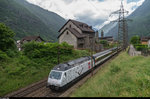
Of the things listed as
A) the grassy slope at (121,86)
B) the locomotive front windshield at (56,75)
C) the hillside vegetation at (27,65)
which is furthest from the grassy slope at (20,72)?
the grassy slope at (121,86)

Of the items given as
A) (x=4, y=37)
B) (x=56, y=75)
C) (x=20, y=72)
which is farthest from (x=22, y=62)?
(x=56, y=75)

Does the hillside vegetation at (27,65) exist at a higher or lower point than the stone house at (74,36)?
lower

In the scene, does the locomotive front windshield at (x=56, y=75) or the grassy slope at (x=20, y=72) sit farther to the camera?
the grassy slope at (x=20, y=72)

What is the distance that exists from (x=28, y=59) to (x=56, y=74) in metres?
10.5

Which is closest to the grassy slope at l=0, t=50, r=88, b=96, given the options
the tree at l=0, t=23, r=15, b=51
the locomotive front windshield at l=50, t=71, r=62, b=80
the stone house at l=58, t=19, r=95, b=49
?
the tree at l=0, t=23, r=15, b=51

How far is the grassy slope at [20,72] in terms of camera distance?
43.7ft

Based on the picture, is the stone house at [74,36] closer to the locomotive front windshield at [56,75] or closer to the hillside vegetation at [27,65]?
the hillside vegetation at [27,65]

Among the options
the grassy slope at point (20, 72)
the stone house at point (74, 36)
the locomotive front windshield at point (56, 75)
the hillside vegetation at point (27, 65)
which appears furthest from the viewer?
the stone house at point (74, 36)

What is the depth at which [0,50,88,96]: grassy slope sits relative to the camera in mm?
13305

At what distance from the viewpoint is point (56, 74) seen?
12.3m

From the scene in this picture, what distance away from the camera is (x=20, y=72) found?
16.1 meters

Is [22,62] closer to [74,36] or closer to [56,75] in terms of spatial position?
[56,75]

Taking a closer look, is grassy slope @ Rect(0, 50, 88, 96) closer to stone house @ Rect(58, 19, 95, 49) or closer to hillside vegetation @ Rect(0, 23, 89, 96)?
hillside vegetation @ Rect(0, 23, 89, 96)

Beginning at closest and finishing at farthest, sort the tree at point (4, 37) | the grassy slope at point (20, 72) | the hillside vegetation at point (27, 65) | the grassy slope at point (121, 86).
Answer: the grassy slope at point (121, 86) < the grassy slope at point (20, 72) < the hillside vegetation at point (27, 65) < the tree at point (4, 37)
